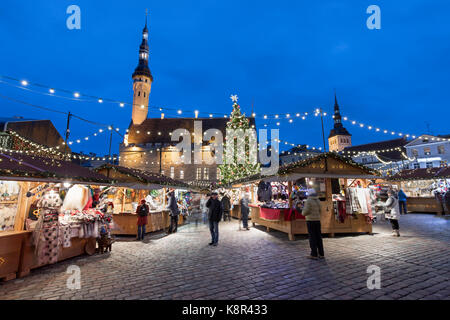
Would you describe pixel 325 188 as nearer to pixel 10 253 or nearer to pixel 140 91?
pixel 10 253

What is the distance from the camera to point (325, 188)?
8898mm

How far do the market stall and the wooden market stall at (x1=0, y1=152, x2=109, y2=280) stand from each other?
20.3 m

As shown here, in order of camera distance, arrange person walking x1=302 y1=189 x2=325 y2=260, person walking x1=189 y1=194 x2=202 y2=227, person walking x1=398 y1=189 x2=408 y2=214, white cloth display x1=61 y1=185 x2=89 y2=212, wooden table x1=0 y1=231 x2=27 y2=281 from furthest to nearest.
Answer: person walking x1=189 y1=194 x2=202 y2=227
person walking x1=398 y1=189 x2=408 y2=214
white cloth display x1=61 y1=185 x2=89 y2=212
person walking x1=302 y1=189 x2=325 y2=260
wooden table x1=0 y1=231 x2=27 y2=281

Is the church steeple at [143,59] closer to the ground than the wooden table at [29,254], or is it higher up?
higher up

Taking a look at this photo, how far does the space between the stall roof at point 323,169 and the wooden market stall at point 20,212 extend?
23.7 ft

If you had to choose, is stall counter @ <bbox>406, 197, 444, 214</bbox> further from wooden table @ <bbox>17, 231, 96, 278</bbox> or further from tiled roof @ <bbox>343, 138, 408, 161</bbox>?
tiled roof @ <bbox>343, 138, 408, 161</bbox>

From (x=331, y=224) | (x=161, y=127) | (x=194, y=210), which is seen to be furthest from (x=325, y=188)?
(x=161, y=127)

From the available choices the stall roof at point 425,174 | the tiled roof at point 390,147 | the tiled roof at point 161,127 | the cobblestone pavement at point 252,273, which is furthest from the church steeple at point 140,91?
the tiled roof at point 390,147

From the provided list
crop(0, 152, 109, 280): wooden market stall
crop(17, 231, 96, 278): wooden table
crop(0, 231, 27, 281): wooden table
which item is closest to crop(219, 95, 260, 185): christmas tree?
crop(17, 231, 96, 278): wooden table

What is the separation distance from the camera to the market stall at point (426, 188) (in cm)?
1445

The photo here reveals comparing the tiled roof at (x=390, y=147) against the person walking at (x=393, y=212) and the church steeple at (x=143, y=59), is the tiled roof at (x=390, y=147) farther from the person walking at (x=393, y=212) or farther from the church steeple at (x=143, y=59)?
the church steeple at (x=143, y=59)

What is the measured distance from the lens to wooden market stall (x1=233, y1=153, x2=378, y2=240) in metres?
8.33
